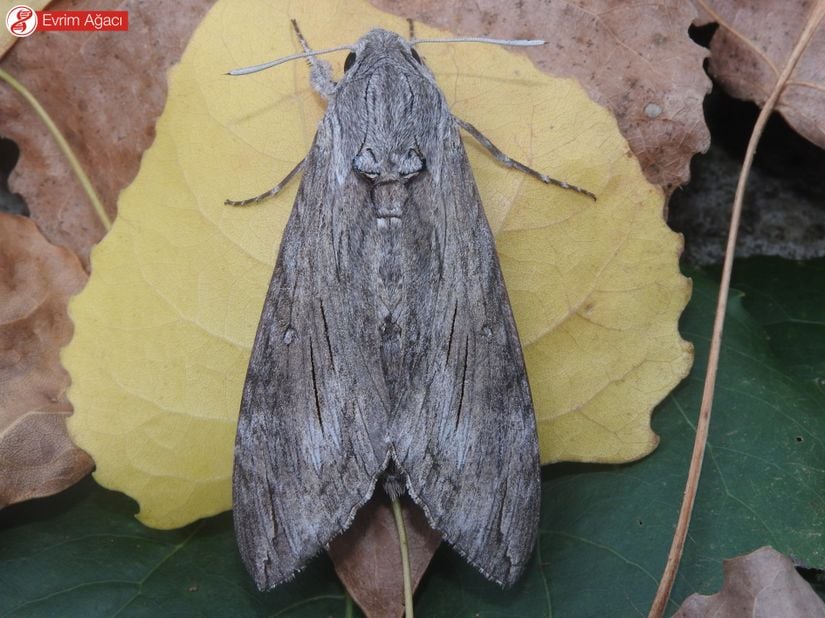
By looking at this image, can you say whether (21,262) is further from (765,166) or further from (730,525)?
(765,166)

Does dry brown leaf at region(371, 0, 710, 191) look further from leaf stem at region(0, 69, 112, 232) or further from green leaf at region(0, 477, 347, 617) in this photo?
green leaf at region(0, 477, 347, 617)

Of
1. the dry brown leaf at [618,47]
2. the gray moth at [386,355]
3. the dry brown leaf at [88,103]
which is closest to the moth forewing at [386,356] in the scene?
the gray moth at [386,355]

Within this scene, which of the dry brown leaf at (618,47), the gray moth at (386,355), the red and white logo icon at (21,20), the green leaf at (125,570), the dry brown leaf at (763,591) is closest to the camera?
the dry brown leaf at (763,591)

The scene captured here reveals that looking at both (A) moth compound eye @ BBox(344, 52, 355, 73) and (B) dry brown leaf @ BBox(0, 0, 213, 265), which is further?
(B) dry brown leaf @ BBox(0, 0, 213, 265)

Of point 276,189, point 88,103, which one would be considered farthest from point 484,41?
point 88,103

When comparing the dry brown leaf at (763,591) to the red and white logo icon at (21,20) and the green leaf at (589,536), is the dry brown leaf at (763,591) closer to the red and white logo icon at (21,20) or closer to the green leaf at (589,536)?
the green leaf at (589,536)

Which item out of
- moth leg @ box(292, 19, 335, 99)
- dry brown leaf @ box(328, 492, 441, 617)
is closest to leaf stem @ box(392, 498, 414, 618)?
dry brown leaf @ box(328, 492, 441, 617)
